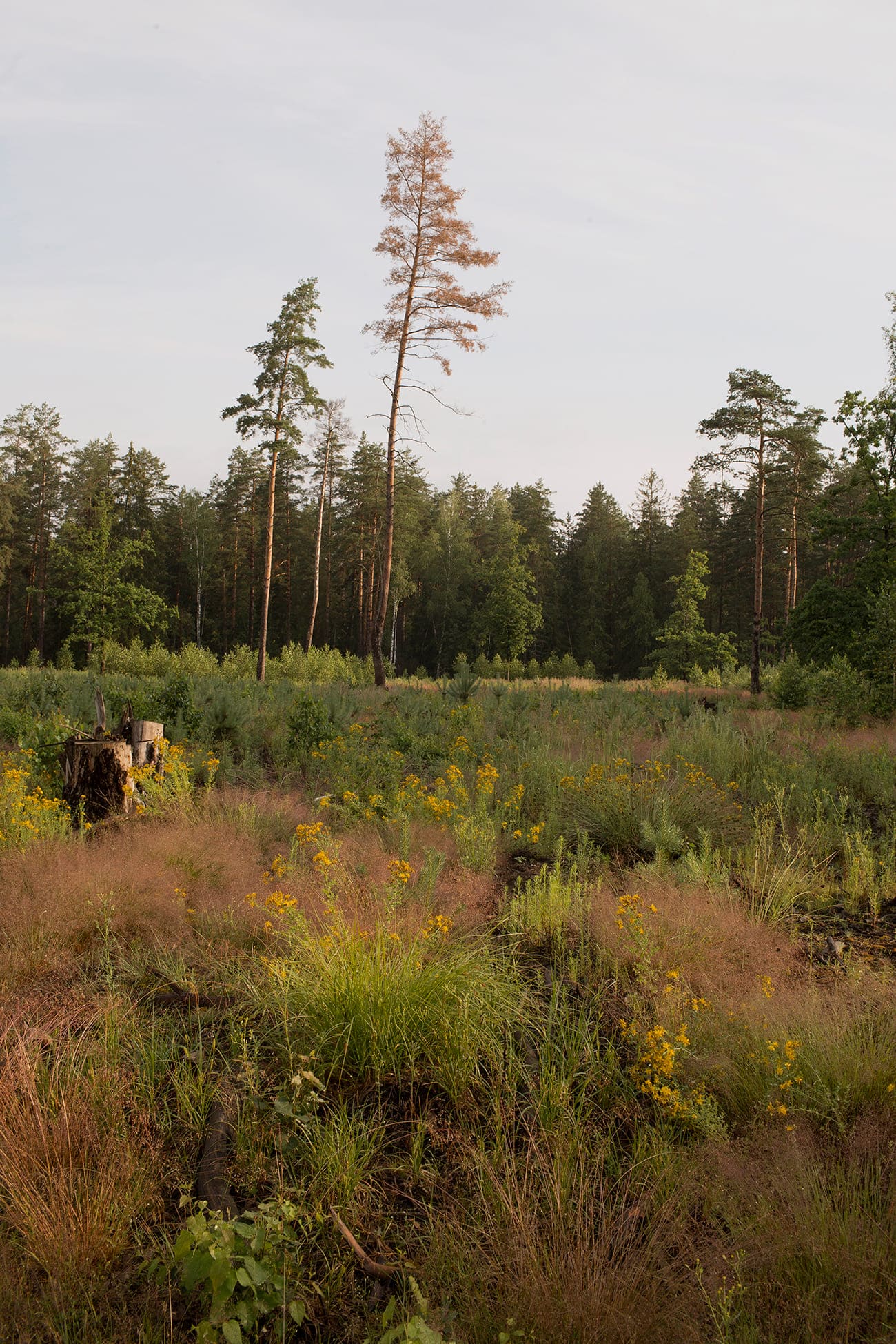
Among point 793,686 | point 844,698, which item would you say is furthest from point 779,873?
point 793,686

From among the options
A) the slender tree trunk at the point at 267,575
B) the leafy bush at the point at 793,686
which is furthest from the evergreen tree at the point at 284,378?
the leafy bush at the point at 793,686

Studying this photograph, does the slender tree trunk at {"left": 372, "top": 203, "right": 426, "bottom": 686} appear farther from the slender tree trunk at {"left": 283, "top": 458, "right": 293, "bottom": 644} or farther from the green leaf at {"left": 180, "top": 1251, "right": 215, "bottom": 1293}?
the slender tree trunk at {"left": 283, "top": 458, "right": 293, "bottom": 644}

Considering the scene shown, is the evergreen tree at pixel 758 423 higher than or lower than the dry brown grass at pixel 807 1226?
higher

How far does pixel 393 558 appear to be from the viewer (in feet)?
146

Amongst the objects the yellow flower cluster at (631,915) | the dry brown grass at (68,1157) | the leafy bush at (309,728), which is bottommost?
the dry brown grass at (68,1157)

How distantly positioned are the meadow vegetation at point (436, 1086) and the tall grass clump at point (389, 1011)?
0.01 meters

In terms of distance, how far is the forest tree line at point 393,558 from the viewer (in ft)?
137

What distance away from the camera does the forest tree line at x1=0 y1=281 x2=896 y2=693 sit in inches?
1646

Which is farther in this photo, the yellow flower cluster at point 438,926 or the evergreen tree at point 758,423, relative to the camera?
the evergreen tree at point 758,423

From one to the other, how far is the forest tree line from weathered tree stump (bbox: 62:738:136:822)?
1077 inches

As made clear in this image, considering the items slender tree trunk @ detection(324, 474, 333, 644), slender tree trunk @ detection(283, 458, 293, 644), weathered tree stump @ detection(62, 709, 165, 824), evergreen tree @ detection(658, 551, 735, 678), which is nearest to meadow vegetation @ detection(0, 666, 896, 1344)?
weathered tree stump @ detection(62, 709, 165, 824)

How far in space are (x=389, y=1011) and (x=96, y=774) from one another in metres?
3.73

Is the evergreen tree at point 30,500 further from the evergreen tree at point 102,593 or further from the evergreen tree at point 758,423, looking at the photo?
the evergreen tree at point 758,423

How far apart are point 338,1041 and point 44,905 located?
6.06ft
